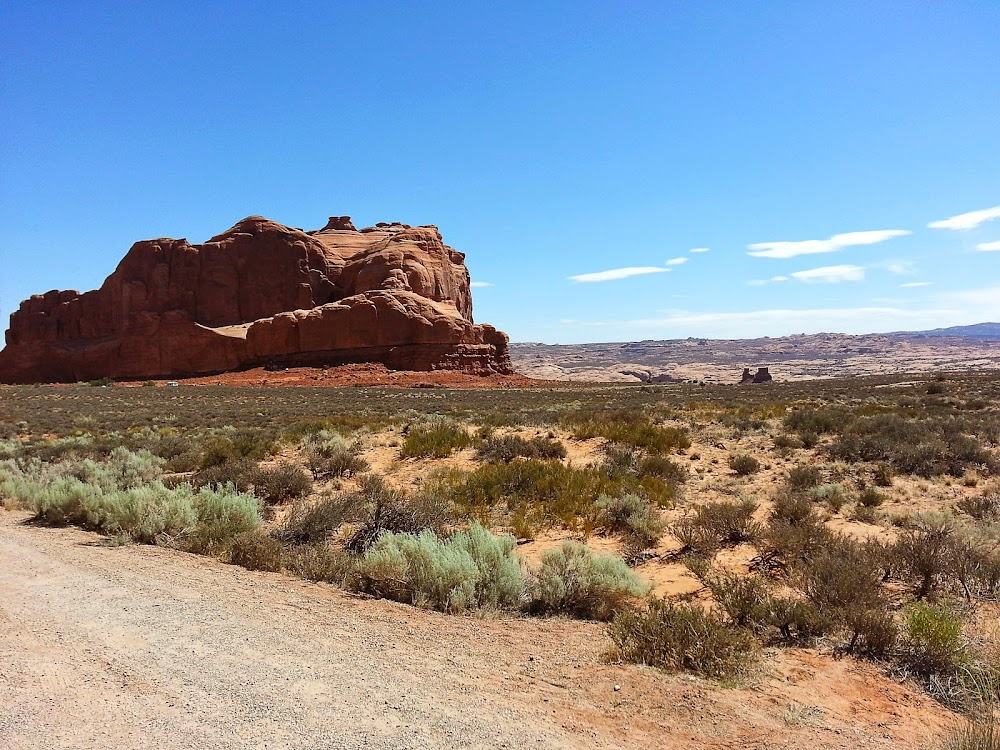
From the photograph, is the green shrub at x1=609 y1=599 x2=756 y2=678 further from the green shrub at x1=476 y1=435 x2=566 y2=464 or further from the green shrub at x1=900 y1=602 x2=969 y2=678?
the green shrub at x1=476 y1=435 x2=566 y2=464

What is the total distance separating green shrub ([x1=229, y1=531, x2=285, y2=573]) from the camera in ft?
21.5

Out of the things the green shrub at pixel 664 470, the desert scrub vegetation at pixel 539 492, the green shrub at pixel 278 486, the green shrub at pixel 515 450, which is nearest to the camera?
the desert scrub vegetation at pixel 539 492

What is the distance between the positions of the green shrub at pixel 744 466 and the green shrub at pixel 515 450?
3.85m

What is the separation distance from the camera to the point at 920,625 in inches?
167

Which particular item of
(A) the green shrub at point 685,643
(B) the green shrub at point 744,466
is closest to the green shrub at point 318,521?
(A) the green shrub at point 685,643

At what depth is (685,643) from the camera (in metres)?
4.23

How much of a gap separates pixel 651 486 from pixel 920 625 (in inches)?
246

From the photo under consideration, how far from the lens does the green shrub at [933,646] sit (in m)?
4.03

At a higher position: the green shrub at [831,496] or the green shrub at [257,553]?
the green shrub at [257,553]

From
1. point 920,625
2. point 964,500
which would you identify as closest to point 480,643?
point 920,625

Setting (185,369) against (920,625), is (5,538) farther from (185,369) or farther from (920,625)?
(185,369)

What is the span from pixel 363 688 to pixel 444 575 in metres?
1.97

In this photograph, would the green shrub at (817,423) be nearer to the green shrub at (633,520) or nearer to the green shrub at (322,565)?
the green shrub at (633,520)

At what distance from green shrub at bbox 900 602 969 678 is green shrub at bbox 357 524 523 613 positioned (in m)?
3.18
